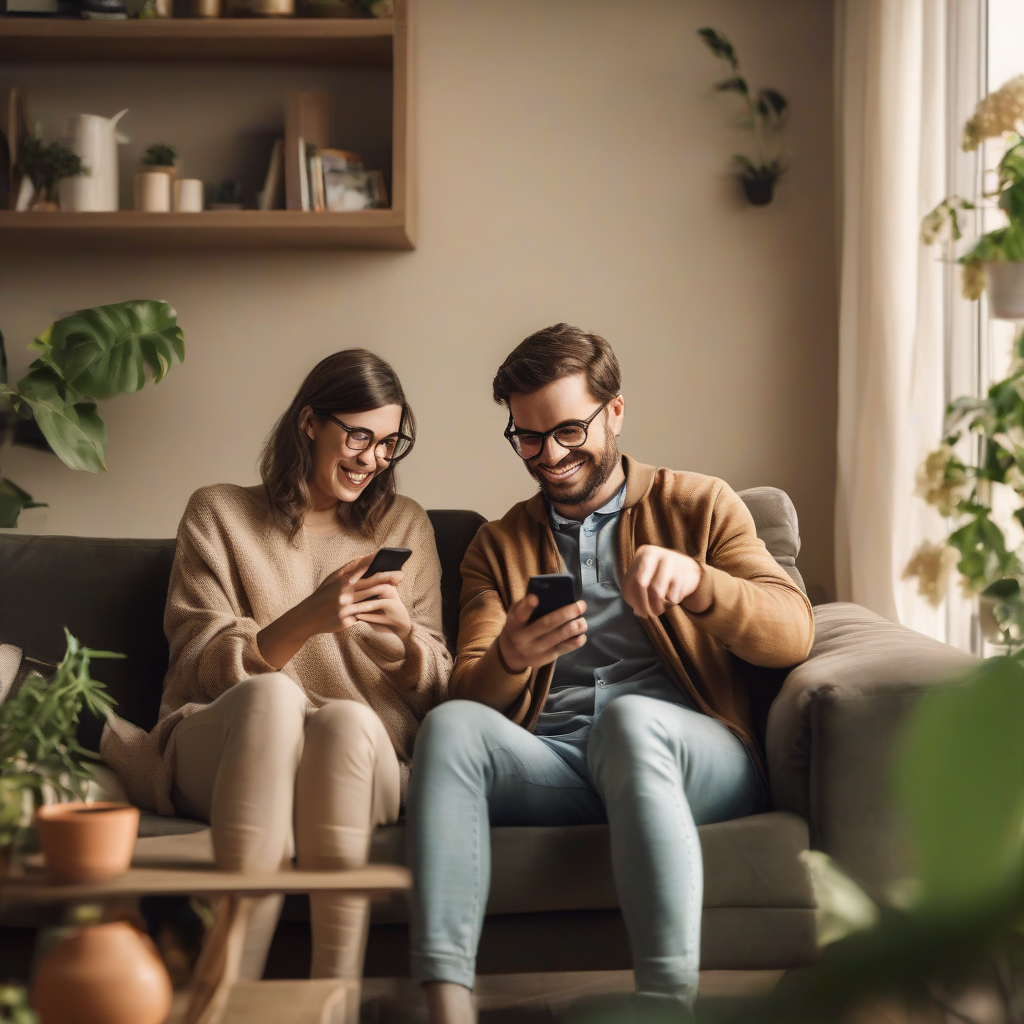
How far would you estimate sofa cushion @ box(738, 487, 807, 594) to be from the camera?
1918 millimetres

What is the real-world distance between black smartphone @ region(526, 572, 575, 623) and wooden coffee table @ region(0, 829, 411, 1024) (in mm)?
445

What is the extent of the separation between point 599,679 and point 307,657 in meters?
0.51

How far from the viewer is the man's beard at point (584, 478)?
5.50 feet

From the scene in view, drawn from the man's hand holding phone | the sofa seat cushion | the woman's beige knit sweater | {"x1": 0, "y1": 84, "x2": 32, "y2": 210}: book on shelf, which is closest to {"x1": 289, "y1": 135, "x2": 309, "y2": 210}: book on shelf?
{"x1": 0, "y1": 84, "x2": 32, "y2": 210}: book on shelf

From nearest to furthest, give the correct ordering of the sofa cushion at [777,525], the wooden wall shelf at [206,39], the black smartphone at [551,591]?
the black smartphone at [551,591] < the sofa cushion at [777,525] < the wooden wall shelf at [206,39]

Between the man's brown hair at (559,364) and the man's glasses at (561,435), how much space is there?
5cm

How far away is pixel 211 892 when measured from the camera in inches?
41.9

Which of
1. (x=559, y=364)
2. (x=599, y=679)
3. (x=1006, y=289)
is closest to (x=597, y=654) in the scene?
(x=599, y=679)

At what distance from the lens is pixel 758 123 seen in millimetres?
2627

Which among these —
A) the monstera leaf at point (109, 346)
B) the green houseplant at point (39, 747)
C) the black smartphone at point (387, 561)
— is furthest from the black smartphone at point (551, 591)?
the monstera leaf at point (109, 346)

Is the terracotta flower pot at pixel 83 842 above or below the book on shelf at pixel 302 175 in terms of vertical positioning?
below

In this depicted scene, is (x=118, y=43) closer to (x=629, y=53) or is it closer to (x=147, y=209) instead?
(x=147, y=209)

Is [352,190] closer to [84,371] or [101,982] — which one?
[84,371]

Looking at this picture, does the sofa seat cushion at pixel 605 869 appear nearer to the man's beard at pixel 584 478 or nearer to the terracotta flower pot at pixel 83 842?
the terracotta flower pot at pixel 83 842
